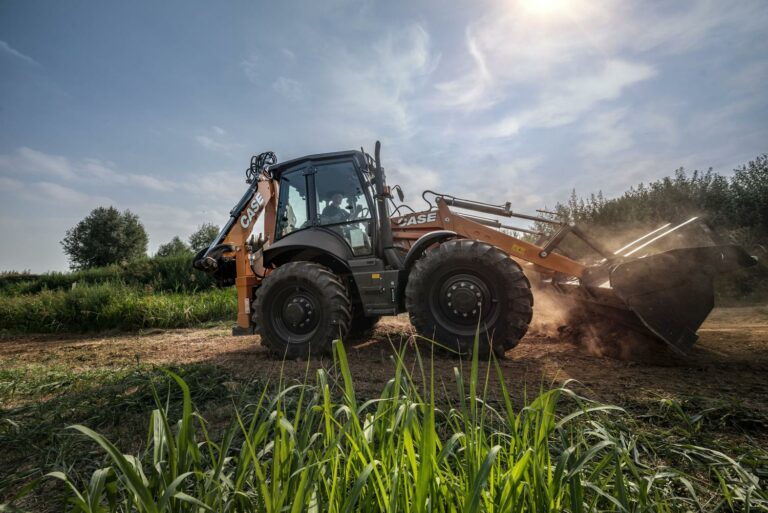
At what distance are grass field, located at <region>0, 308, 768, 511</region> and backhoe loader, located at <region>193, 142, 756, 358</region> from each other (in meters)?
0.44

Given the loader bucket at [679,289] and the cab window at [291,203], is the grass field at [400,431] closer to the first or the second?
the loader bucket at [679,289]

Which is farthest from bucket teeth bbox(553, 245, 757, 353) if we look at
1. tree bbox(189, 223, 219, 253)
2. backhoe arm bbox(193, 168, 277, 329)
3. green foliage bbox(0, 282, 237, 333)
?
tree bbox(189, 223, 219, 253)

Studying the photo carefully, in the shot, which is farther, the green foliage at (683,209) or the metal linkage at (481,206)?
the green foliage at (683,209)

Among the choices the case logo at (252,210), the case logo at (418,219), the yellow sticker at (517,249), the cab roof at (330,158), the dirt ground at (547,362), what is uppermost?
the cab roof at (330,158)

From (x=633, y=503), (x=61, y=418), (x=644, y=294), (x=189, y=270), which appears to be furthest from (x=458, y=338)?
(x=189, y=270)

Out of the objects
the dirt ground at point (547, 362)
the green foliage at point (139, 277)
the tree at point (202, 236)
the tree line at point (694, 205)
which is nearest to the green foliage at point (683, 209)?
the tree line at point (694, 205)

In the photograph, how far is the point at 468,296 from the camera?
4.17 meters

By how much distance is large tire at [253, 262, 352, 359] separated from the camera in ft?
14.8

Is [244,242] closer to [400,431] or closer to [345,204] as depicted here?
[345,204]

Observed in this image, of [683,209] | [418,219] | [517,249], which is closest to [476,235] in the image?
[517,249]

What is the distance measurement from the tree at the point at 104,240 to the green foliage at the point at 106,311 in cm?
3883

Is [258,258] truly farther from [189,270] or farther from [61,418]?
[189,270]

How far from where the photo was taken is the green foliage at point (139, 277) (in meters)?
13.8

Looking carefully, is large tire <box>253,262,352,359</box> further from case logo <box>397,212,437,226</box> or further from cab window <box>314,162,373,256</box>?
case logo <box>397,212,437,226</box>
